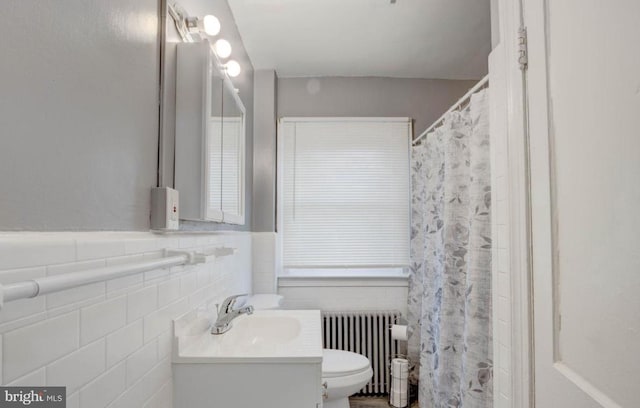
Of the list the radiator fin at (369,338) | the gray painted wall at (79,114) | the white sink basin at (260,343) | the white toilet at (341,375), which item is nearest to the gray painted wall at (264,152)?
the white toilet at (341,375)

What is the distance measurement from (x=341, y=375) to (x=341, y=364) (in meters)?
0.10

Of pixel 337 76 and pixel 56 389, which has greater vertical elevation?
pixel 337 76

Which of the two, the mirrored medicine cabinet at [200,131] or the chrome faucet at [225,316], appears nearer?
the mirrored medicine cabinet at [200,131]

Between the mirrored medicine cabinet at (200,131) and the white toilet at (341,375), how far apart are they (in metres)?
1.03

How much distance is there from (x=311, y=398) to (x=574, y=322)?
77cm

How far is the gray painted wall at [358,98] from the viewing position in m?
2.89

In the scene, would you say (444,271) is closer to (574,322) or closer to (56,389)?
(574,322)

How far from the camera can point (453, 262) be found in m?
1.92

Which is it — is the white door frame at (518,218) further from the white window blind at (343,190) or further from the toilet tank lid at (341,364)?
the white window blind at (343,190)

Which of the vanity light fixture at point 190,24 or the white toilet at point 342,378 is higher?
the vanity light fixture at point 190,24

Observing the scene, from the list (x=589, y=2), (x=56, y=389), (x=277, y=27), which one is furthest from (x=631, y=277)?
(x=277, y=27)

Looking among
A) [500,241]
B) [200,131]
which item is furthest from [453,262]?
[200,131]

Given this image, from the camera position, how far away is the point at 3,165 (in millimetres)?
527

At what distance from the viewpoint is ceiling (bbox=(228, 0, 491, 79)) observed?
203cm
